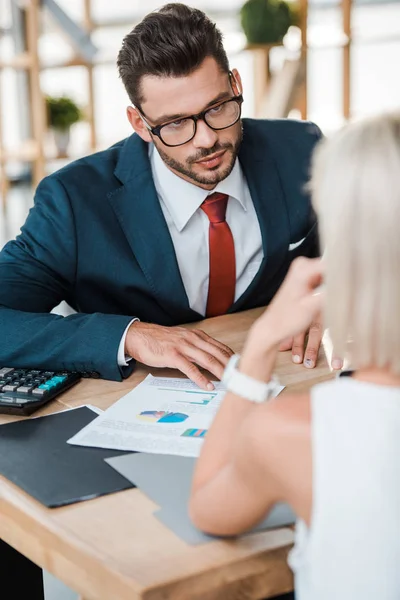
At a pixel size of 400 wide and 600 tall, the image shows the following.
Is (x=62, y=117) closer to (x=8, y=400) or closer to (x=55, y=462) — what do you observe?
(x=8, y=400)

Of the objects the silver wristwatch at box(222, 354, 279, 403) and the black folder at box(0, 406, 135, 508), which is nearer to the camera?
the silver wristwatch at box(222, 354, 279, 403)

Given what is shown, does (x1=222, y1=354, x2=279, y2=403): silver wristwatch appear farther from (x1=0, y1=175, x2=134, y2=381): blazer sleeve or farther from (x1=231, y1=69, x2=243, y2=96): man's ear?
(x1=231, y1=69, x2=243, y2=96): man's ear

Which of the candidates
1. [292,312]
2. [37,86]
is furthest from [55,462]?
[37,86]

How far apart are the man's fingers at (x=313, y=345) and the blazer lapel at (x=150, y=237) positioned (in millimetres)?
386

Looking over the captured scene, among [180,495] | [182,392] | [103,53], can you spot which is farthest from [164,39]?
[103,53]

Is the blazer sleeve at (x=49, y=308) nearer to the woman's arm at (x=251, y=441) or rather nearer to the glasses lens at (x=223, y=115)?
the glasses lens at (x=223, y=115)

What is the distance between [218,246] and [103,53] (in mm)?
3322

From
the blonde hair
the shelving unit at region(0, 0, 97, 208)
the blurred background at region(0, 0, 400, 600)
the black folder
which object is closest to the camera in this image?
the blonde hair

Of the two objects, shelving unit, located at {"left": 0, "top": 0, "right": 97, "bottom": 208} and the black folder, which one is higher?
shelving unit, located at {"left": 0, "top": 0, "right": 97, "bottom": 208}

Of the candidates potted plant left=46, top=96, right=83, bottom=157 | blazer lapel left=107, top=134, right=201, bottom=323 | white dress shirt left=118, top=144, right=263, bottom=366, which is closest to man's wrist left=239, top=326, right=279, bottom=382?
blazer lapel left=107, top=134, right=201, bottom=323

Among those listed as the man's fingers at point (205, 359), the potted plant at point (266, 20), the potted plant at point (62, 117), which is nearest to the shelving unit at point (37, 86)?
the potted plant at point (62, 117)

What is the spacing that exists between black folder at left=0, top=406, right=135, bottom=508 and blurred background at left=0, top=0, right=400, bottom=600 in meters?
2.72

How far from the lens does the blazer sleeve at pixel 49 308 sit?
5.31ft

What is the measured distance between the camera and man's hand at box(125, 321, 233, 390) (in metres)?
1.53
